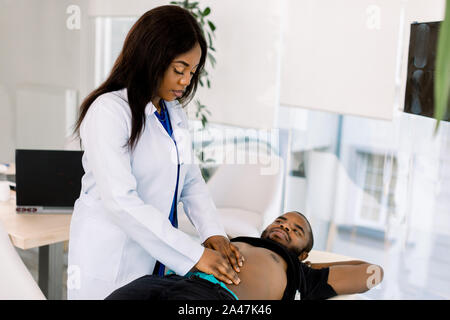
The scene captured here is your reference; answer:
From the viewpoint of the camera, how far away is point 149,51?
1263 millimetres

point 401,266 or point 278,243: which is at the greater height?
point 278,243

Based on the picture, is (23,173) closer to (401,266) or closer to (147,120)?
(147,120)

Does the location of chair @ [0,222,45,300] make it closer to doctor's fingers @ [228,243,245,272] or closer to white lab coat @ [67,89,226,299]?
white lab coat @ [67,89,226,299]

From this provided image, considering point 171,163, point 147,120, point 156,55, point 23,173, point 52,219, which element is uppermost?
point 156,55

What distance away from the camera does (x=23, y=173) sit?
1893mm

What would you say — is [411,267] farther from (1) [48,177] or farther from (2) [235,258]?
(1) [48,177]

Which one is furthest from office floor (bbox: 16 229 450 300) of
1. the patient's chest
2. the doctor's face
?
the doctor's face

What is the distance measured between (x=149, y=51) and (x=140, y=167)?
13.1 inches

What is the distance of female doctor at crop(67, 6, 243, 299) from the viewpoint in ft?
4.17

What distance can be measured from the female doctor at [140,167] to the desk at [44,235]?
0.28 metres

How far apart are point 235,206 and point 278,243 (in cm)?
112

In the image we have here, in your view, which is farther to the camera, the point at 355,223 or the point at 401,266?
the point at 355,223

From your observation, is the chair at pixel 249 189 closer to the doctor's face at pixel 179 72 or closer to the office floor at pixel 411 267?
the office floor at pixel 411 267
